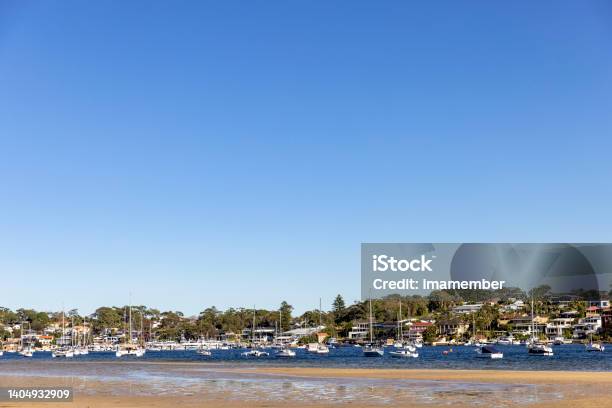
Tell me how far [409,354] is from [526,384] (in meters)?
70.8

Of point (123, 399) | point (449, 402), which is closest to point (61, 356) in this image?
point (123, 399)

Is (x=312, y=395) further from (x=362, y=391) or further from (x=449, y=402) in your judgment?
(x=449, y=402)

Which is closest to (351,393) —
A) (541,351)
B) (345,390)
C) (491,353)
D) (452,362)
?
(345,390)

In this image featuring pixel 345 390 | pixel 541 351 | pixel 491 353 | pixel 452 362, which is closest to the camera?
pixel 345 390

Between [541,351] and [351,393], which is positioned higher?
[351,393]

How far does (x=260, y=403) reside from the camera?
4247cm

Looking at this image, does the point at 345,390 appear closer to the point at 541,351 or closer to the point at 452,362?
the point at 452,362

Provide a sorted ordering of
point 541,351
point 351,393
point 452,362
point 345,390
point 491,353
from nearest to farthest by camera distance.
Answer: point 351,393, point 345,390, point 452,362, point 491,353, point 541,351

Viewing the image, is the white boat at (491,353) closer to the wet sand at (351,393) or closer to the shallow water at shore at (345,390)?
the wet sand at (351,393)

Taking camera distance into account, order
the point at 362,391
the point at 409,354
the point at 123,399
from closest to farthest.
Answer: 1. the point at 123,399
2. the point at 362,391
3. the point at 409,354

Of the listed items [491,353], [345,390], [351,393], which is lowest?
[491,353]

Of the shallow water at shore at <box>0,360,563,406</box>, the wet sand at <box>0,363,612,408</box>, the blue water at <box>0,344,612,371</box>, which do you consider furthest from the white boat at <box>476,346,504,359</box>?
the shallow water at shore at <box>0,360,563,406</box>

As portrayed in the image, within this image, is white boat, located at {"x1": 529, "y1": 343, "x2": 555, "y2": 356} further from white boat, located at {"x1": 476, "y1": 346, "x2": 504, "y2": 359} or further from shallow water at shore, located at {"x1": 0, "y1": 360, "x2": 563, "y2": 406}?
shallow water at shore, located at {"x1": 0, "y1": 360, "x2": 563, "y2": 406}

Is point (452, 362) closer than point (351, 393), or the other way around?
point (351, 393)
